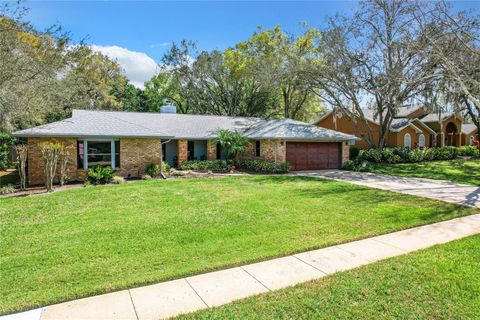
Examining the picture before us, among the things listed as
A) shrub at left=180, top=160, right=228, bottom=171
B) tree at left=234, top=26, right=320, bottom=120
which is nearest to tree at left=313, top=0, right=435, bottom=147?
tree at left=234, top=26, right=320, bottom=120

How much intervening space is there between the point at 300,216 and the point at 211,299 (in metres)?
4.42

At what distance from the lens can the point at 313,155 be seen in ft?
66.0

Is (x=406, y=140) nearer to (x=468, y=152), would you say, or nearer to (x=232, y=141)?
(x=468, y=152)

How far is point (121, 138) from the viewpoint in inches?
594

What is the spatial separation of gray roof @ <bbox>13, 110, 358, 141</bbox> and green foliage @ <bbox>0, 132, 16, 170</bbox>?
538 cm

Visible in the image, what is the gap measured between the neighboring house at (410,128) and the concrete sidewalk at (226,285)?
21.2 meters

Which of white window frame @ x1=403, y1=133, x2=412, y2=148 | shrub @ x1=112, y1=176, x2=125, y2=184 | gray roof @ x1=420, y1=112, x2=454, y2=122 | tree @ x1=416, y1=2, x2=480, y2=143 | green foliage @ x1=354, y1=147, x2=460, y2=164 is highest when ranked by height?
tree @ x1=416, y1=2, x2=480, y2=143

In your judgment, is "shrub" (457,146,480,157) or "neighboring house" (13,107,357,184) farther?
"shrub" (457,146,480,157)

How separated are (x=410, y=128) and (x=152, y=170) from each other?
87.1 ft

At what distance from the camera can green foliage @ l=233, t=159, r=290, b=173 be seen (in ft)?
58.9

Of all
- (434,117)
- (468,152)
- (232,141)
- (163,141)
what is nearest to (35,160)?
(163,141)

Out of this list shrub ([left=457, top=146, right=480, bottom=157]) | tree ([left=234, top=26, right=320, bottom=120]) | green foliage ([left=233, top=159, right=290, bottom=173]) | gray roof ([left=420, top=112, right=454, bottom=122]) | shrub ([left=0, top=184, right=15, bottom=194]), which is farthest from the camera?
gray roof ([left=420, top=112, right=454, bottom=122])

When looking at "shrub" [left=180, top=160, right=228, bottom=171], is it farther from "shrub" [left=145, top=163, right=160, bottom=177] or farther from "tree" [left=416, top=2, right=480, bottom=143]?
"tree" [left=416, top=2, right=480, bottom=143]

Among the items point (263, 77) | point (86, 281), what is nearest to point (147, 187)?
point (86, 281)
